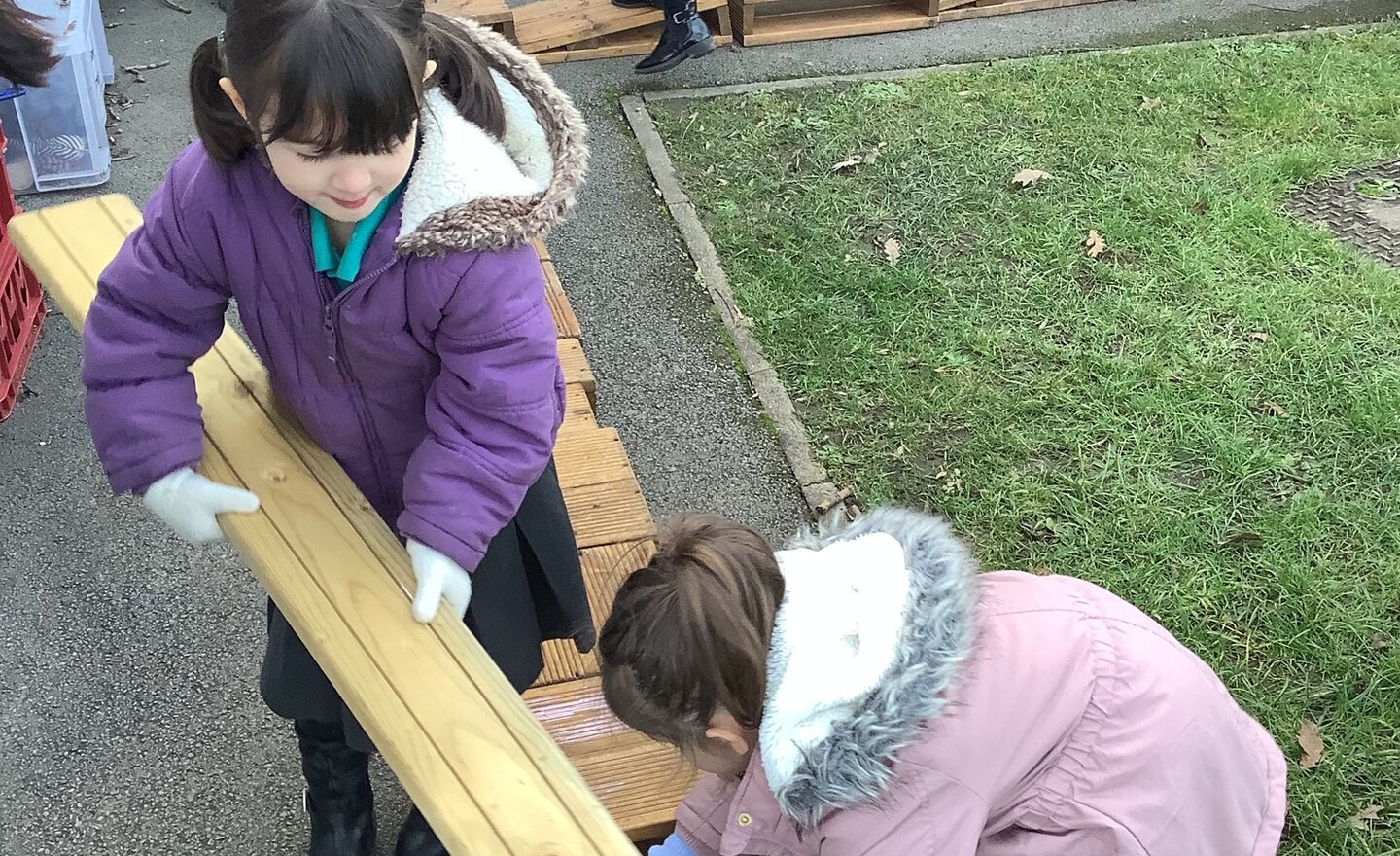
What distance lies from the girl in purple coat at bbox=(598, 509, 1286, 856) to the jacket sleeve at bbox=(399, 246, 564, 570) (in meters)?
0.25

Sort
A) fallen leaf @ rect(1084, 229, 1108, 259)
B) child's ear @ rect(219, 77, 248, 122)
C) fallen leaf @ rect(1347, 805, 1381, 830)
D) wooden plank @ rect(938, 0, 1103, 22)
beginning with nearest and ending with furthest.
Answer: child's ear @ rect(219, 77, 248, 122) < fallen leaf @ rect(1347, 805, 1381, 830) < fallen leaf @ rect(1084, 229, 1108, 259) < wooden plank @ rect(938, 0, 1103, 22)

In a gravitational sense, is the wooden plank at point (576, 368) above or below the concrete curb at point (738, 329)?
above

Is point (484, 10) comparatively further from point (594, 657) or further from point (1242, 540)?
point (1242, 540)

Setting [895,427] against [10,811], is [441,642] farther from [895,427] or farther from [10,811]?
[895,427]

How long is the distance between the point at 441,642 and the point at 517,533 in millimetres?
380

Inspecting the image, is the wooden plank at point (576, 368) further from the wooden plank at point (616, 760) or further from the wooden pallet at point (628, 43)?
the wooden pallet at point (628, 43)

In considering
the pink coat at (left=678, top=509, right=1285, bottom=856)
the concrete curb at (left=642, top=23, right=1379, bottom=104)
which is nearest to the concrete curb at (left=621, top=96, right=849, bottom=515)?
the concrete curb at (left=642, top=23, right=1379, bottom=104)

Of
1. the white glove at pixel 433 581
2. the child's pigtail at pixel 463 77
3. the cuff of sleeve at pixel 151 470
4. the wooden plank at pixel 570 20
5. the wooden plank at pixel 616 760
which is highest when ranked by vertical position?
the child's pigtail at pixel 463 77

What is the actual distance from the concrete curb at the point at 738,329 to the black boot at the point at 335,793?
4.88 ft

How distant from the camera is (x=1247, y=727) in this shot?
1.95 meters

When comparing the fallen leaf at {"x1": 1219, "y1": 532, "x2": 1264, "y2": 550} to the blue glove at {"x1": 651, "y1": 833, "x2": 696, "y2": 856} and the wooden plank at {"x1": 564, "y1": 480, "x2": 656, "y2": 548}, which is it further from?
the blue glove at {"x1": 651, "y1": 833, "x2": 696, "y2": 856}

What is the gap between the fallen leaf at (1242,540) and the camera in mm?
3162

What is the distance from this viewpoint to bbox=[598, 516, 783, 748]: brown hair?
1.55m

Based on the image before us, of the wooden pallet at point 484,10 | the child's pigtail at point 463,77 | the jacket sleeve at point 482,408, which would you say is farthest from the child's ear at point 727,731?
the wooden pallet at point 484,10
